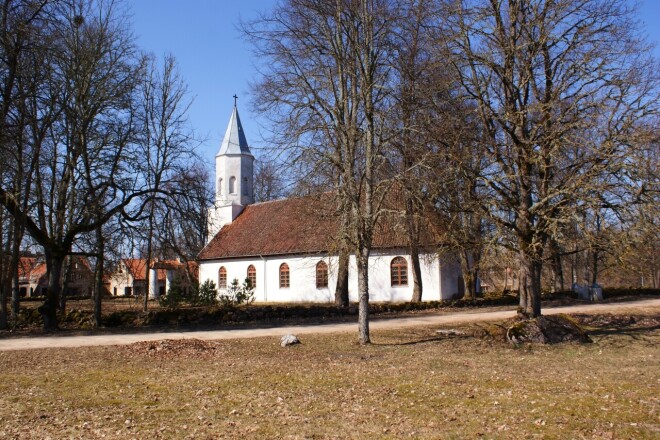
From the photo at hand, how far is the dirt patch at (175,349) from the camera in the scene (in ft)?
46.4

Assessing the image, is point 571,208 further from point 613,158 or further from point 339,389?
point 339,389

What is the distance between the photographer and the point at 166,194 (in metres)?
21.5

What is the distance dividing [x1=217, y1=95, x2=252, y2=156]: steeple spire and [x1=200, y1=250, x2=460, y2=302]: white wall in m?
9.76

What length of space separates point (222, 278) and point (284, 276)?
7.20 m

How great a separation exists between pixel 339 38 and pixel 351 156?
3.55m

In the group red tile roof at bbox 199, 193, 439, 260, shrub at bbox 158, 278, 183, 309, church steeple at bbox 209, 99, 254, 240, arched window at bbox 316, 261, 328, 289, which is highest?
church steeple at bbox 209, 99, 254, 240

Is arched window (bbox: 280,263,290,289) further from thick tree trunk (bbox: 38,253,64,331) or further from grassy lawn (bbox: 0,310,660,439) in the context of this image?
grassy lawn (bbox: 0,310,660,439)

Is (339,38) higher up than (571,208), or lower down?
higher up

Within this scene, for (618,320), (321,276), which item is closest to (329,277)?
(321,276)

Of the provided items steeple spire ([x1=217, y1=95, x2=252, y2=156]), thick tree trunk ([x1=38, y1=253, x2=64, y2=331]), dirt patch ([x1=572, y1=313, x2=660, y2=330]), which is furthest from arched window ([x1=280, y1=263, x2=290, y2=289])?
dirt patch ([x1=572, y1=313, x2=660, y2=330])

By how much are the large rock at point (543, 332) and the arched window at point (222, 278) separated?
3040 cm

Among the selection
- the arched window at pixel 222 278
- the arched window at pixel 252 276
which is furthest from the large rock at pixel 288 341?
the arched window at pixel 222 278

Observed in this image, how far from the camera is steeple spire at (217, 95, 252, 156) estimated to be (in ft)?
157

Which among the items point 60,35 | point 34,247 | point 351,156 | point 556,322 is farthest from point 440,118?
point 34,247
